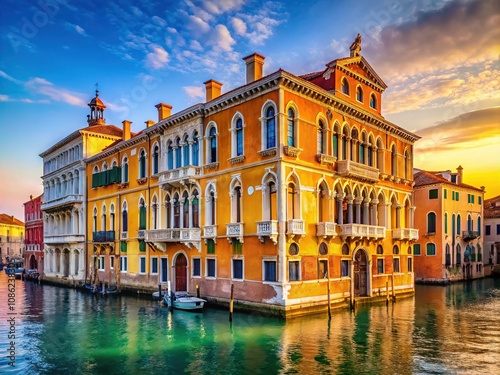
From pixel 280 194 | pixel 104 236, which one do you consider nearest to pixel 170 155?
pixel 280 194

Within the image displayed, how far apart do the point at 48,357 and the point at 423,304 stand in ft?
55.6

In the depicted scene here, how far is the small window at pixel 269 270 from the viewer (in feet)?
55.2

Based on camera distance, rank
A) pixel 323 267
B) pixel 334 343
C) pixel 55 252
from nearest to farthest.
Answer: pixel 334 343 → pixel 323 267 → pixel 55 252

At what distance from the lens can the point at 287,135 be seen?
17.2 metres

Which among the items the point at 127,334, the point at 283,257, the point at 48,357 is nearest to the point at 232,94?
the point at 283,257

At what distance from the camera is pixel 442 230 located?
31.5 m

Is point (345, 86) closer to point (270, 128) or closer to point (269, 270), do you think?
point (270, 128)

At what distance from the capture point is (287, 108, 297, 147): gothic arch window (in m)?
17.4

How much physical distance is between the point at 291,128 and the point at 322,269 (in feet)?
19.6

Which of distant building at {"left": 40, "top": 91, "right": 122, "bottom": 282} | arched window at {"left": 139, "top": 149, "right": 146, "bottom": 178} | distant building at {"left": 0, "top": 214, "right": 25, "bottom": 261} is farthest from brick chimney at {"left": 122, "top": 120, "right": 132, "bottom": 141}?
distant building at {"left": 0, "top": 214, "right": 25, "bottom": 261}

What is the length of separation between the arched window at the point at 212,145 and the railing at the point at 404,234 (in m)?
10.3

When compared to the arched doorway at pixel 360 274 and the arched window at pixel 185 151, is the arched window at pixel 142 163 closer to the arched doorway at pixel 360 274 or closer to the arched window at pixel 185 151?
the arched window at pixel 185 151

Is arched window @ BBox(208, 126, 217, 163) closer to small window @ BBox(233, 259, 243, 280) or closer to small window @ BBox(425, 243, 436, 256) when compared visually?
small window @ BBox(233, 259, 243, 280)

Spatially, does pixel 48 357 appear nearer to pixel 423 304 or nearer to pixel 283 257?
pixel 283 257
